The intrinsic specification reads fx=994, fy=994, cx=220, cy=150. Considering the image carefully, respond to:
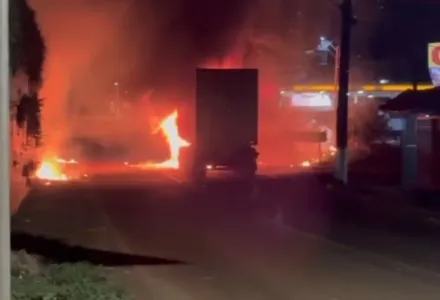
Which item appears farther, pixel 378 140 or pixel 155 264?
pixel 378 140

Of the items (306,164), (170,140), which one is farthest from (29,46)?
(170,140)

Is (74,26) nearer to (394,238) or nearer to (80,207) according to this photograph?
(80,207)

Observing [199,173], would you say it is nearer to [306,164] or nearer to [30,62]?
[306,164]

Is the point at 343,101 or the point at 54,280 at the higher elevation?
the point at 343,101

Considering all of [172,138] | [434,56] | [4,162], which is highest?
[434,56]

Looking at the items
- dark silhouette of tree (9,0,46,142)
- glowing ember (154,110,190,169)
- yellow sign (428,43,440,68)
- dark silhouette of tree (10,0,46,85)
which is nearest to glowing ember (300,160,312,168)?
glowing ember (154,110,190,169)

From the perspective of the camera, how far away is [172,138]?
41.6m

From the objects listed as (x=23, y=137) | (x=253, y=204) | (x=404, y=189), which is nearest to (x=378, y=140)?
(x=404, y=189)

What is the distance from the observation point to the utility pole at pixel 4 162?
4.40m

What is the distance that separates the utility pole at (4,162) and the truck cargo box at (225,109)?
85.5 feet

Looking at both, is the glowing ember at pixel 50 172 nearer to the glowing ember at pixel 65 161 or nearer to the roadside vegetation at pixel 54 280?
the glowing ember at pixel 65 161

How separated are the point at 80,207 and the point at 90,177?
40.9 ft

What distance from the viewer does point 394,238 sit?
1586 cm

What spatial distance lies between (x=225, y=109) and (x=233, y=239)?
1548cm
